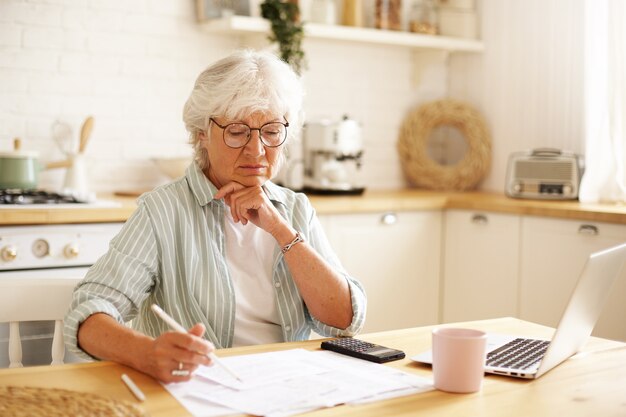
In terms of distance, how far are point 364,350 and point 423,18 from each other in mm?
3001

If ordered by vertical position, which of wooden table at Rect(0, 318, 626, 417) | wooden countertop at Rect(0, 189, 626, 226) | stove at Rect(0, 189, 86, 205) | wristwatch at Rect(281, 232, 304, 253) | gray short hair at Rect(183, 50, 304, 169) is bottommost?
wooden table at Rect(0, 318, 626, 417)

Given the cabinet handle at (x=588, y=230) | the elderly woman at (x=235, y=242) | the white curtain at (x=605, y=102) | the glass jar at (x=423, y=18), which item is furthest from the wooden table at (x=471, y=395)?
the glass jar at (x=423, y=18)

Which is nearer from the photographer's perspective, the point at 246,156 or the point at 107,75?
the point at 246,156

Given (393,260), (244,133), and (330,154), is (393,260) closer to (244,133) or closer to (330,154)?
(330,154)

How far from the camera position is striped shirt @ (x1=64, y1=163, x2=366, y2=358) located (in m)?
1.62

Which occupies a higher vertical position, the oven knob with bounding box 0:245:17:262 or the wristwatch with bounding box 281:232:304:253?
the wristwatch with bounding box 281:232:304:253

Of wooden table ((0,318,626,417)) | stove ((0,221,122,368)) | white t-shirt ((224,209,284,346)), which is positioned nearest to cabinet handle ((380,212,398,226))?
stove ((0,221,122,368))

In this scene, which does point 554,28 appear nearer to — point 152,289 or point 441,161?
point 441,161

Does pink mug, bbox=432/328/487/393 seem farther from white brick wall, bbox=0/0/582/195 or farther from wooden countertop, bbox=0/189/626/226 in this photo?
white brick wall, bbox=0/0/582/195

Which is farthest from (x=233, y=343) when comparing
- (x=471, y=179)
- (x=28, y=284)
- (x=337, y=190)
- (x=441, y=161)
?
(x=441, y=161)

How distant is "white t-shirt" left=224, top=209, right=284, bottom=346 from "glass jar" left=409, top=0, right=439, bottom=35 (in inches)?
99.3

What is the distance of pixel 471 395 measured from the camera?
1242 millimetres

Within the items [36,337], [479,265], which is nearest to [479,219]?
[479,265]

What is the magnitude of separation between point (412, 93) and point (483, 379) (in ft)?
10.4
